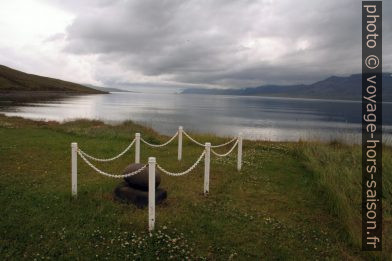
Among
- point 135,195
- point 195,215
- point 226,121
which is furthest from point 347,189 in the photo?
point 226,121

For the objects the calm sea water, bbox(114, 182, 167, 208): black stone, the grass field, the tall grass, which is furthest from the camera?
the calm sea water

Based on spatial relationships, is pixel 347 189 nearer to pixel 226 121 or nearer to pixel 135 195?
pixel 135 195

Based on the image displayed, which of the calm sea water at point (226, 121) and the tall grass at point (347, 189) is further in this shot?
the calm sea water at point (226, 121)

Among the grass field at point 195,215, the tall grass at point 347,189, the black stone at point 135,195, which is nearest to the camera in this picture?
the grass field at point 195,215

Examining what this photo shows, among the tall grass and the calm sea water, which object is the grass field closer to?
the tall grass

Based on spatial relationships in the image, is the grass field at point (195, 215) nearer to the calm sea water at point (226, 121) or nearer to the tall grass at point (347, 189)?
the tall grass at point (347, 189)

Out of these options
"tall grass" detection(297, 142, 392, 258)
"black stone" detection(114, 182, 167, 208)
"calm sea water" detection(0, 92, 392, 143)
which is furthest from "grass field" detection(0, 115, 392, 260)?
"calm sea water" detection(0, 92, 392, 143)

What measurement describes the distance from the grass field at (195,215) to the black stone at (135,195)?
9.4 inches

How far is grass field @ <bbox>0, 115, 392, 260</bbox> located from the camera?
21.2 feet

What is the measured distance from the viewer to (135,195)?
8.70m

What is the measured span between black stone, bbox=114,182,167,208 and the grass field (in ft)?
0.78

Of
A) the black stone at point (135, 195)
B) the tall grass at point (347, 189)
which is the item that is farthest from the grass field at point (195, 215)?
the black stone at point (135, 195)

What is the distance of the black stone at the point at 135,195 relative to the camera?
861cm

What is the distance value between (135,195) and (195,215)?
72.4 inches
